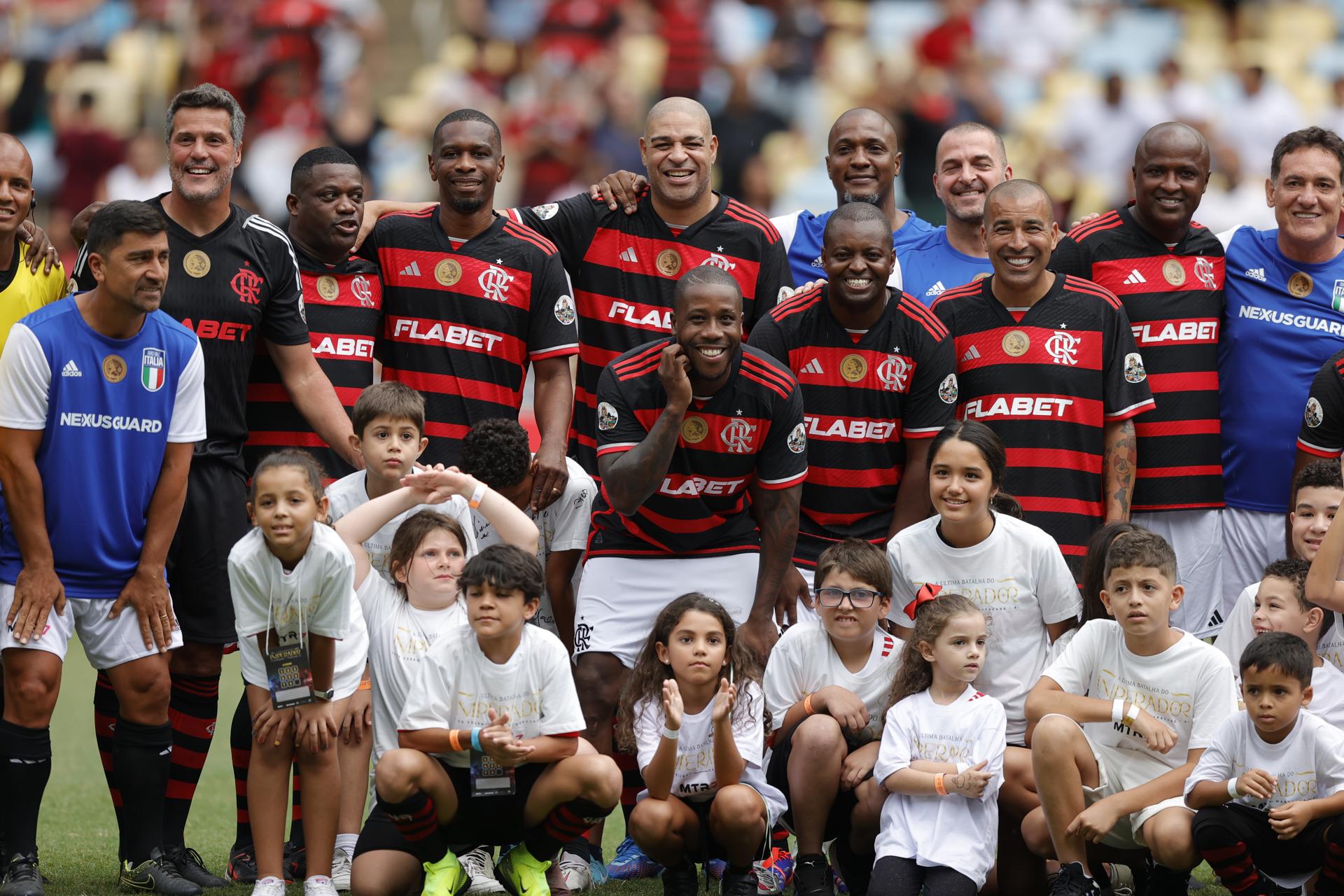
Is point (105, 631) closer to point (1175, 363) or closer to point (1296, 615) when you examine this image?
point (1296, 615)

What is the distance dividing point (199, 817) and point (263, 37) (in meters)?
9.30

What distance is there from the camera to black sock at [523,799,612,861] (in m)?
5.07

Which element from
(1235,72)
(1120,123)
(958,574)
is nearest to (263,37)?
(1120,123)

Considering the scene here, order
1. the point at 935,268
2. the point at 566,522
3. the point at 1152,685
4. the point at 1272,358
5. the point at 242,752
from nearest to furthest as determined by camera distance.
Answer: the point at 1152,685 → the point at 242,752 → the point at 566,522 → the point at 1272,358 → the point at 935,268

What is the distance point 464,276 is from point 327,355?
60 cm

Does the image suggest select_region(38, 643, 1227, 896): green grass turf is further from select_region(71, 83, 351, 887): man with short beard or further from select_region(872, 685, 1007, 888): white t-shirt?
select_region(872, 685, 1007, 888): white t-shirt

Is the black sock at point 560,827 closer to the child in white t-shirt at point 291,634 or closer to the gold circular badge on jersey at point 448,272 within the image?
the child in white t-shirt at point 291,634

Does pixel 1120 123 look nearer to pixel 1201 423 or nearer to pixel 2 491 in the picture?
pixel 1201 423

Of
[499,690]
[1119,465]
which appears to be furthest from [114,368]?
[1119,465]

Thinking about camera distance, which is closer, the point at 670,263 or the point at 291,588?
the point at 291,588

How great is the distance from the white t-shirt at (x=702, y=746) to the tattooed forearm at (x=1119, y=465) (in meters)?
1.65

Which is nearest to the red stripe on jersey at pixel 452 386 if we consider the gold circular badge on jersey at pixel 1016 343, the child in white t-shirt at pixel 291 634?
the child in white t-shirt at pixel 291 634

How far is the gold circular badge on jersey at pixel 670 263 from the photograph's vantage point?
639 cm

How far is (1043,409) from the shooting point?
6.00 meters
